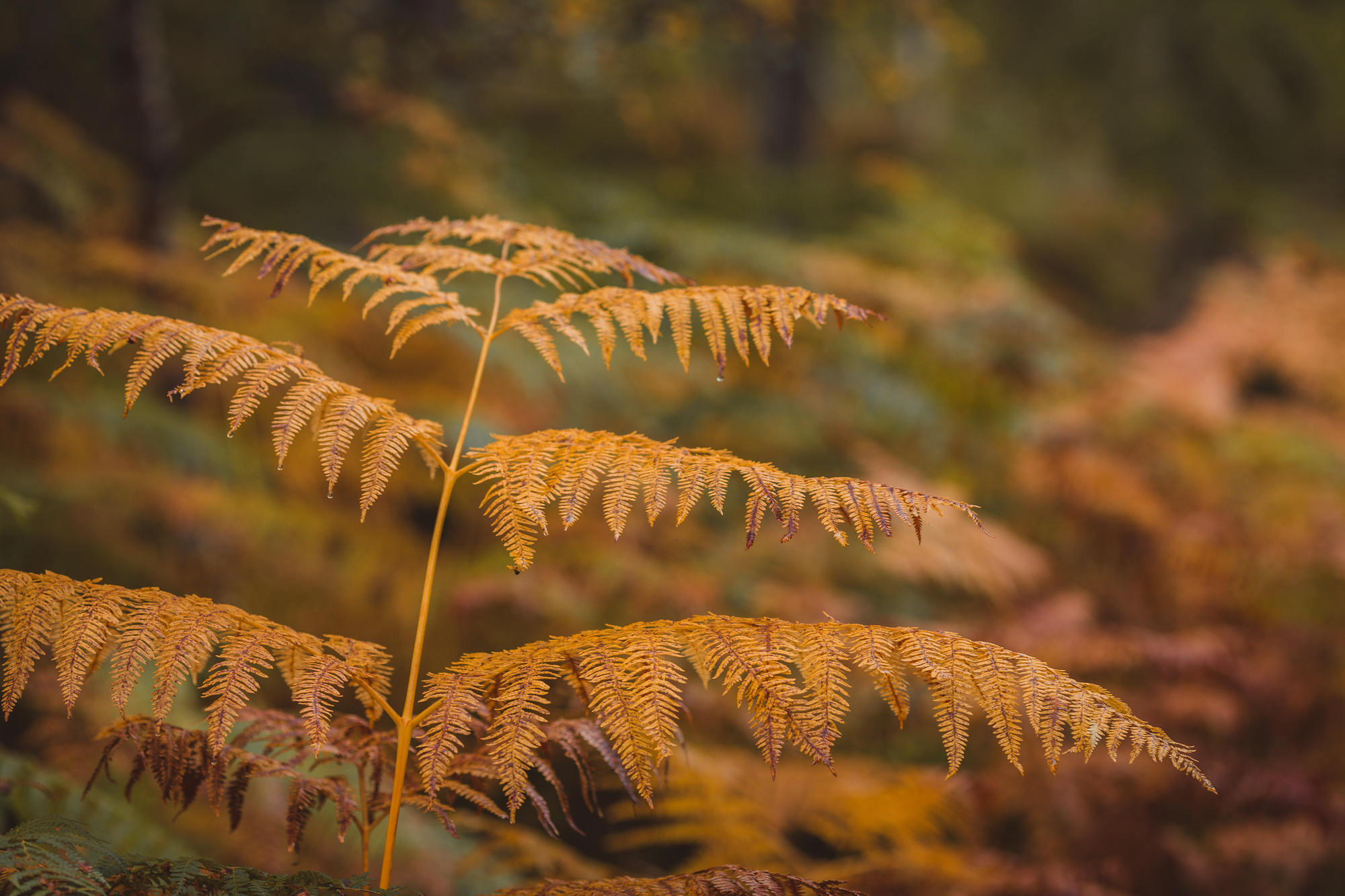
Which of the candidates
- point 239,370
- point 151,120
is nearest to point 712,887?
point 239,370

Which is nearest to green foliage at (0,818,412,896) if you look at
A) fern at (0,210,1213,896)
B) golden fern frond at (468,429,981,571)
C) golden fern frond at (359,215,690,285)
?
fern at (0,210,1213,896)

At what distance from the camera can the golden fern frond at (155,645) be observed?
86 centimetres

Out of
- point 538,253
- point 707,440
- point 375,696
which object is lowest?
point 375,696

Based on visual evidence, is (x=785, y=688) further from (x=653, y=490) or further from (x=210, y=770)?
(x=210, y=770)

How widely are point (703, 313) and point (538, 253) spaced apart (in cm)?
35

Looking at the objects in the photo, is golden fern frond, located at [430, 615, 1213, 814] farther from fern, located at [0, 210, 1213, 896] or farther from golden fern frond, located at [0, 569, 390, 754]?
golden fern frond, located at [0, 569, 390, 754]

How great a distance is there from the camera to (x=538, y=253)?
4.28ft

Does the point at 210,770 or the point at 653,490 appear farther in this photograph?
the point at 210,770

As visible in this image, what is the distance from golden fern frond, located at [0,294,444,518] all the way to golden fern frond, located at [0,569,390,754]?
7.9 inches

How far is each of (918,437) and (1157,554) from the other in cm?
122

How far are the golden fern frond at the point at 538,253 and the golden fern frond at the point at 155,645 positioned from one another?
0.52m

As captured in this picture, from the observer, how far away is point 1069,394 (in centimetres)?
438

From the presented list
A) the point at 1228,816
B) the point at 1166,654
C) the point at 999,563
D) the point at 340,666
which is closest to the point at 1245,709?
the point at 1228,816

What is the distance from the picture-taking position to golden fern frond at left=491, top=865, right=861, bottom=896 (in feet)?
3.01
